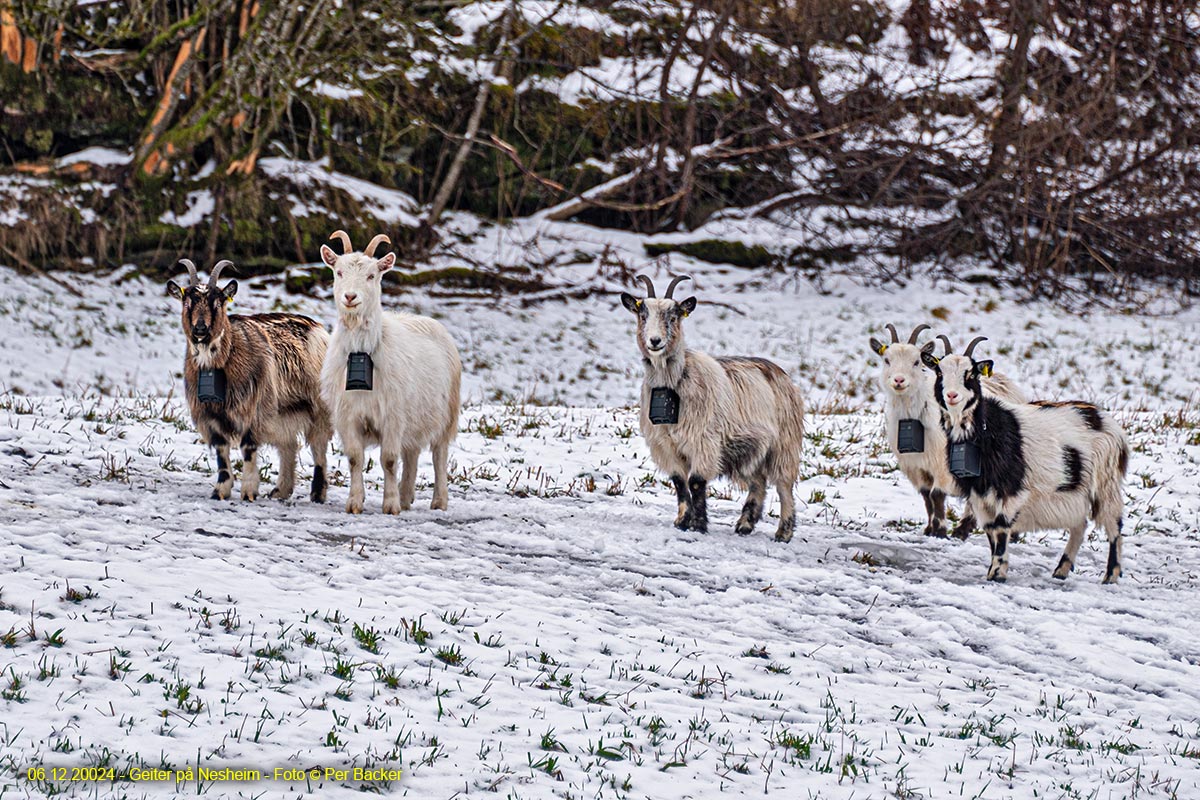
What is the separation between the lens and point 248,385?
26.2 ft

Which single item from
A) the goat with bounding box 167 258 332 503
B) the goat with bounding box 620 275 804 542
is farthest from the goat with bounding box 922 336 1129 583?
the goat with bounding box 167 258 332 503

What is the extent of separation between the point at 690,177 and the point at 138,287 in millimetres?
10467

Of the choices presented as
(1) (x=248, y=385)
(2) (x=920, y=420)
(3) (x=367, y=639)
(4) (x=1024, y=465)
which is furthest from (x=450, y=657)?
(2) (x=920, y=420)

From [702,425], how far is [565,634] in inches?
115

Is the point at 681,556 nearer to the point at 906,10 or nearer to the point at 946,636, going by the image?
the point at 946,636

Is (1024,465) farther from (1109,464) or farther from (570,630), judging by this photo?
(570,630)

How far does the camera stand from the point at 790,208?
2441 cm

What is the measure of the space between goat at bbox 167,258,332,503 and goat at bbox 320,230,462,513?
15.1 inches

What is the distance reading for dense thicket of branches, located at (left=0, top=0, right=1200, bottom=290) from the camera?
61.6ft

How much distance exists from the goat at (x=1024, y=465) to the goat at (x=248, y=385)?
4528 mm

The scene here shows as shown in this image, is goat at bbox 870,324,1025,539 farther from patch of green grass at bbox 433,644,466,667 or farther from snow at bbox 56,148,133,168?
snow at bbox 56,148,133,168

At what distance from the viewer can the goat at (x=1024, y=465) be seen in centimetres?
766

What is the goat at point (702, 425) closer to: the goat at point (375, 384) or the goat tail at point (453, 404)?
the goat tail at point (453, 404)

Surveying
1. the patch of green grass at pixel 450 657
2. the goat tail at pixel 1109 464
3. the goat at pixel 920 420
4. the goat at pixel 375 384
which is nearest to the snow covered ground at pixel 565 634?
the patch of green grass at pixel 450 657
